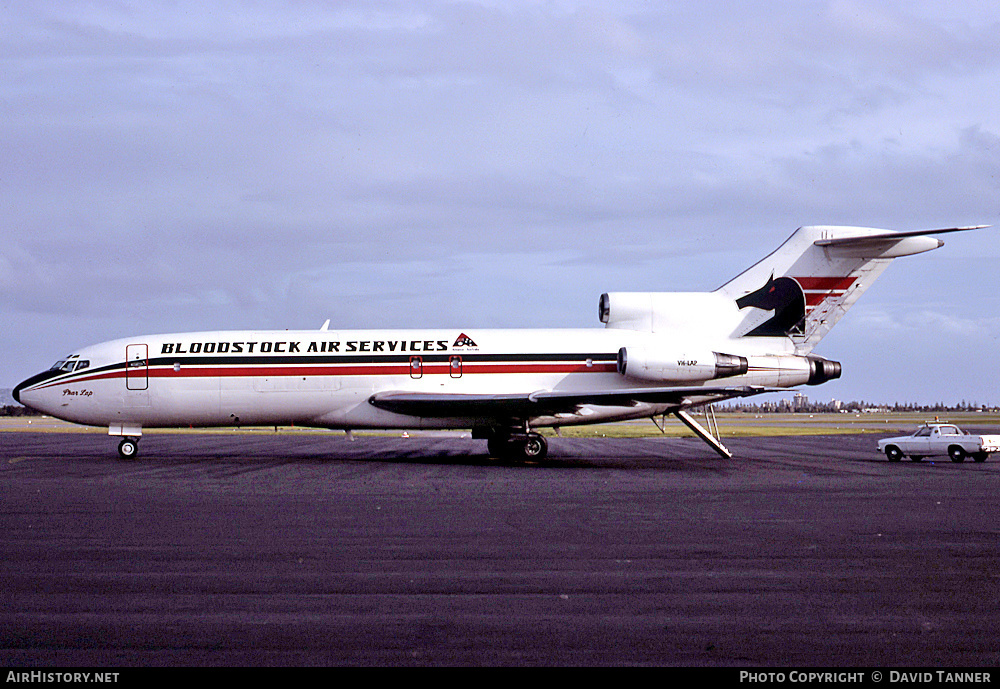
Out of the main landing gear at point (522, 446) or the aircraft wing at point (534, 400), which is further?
the main landing gear at point (522, 446)

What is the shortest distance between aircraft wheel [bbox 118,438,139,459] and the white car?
24367mm

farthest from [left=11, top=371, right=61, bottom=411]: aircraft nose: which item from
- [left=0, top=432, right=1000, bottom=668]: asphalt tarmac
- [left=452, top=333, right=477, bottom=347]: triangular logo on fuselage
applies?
[left=452, top=333, right=477, bottom=347]: triangular logo on fuselage

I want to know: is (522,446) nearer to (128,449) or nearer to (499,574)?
(128,449)

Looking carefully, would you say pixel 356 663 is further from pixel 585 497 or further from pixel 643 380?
pixel 643 380

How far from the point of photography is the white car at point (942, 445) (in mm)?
28875

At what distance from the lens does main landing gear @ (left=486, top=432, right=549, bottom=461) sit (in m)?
28.7

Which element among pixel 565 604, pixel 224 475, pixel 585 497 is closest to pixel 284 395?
pixel 224 475

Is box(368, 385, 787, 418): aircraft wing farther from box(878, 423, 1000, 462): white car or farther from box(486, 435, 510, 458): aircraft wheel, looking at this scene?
box(878, 423, 1000, 462): white car

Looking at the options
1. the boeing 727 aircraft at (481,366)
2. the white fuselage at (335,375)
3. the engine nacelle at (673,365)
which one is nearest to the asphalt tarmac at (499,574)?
the engine nacelle at (673,365)

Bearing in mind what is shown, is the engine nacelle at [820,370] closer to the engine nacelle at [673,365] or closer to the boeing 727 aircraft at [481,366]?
the boeing 727 aircraft at [481,366]

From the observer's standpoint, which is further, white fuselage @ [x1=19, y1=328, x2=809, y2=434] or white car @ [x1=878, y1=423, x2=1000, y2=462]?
white fuselage @ [x1=19, y1=328, x2=809, y2=434]

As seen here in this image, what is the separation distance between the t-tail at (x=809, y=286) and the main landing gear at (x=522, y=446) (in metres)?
7.39

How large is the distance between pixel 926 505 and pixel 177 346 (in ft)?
74.3

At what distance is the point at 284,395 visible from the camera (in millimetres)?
28969
